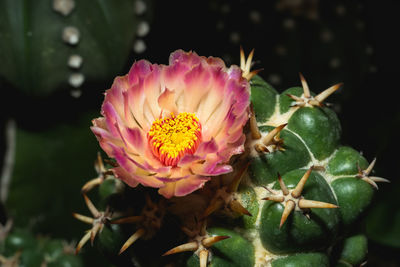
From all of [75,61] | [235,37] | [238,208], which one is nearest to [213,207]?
[238,208]

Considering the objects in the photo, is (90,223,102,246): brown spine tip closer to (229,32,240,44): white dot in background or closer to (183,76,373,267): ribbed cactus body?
(183,76,373,267): ribbed cactus body

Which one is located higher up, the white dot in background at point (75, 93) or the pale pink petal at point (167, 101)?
the pale pink petal at point (167, 101)

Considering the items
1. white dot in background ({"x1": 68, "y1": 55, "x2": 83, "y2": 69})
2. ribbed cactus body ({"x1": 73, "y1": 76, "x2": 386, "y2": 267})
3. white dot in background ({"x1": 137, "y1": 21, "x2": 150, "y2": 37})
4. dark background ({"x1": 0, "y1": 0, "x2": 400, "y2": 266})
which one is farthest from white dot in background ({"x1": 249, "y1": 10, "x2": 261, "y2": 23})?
ribbed cactus body ({"x1": 73, "y1": 76, "x2": 386, "y2": 267})

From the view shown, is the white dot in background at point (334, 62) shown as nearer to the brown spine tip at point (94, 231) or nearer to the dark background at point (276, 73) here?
the dark background at point (276, 73)

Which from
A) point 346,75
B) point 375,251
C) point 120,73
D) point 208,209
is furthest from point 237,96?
point 375,251

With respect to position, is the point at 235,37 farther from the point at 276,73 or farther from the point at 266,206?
the point at 266,206

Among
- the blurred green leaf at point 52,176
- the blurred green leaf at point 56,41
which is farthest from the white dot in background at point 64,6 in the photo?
the blurred green leaf at point 52,176

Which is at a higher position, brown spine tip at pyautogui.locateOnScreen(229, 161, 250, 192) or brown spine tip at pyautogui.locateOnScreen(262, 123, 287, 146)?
brown spine tip at pyautogui.locateOnScreen(262, 123, 287, 146)
